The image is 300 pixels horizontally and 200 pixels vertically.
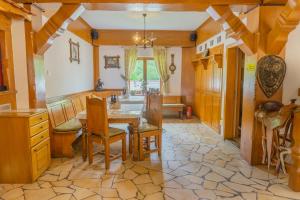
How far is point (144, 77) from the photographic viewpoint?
749 centimetres

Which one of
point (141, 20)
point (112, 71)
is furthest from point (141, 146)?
point (112, 71)

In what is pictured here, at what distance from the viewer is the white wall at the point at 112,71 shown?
Answer: 727 centimetres

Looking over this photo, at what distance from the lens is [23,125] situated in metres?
2.65

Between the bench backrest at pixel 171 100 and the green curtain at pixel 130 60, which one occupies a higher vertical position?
the green curtain at pixel 130 60

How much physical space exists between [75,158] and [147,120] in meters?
1.41

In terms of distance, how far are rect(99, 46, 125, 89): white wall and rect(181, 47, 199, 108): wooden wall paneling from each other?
2085 millimetres

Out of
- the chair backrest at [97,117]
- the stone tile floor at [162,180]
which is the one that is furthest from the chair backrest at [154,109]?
the chair backrest at [97,117]

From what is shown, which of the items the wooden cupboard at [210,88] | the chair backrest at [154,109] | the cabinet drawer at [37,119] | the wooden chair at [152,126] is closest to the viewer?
the cabinet drawer at [37,119]

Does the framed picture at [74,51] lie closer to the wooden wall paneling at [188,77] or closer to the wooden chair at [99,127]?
the wooden chair at [99,127]

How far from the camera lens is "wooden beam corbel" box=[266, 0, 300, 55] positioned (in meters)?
2.60

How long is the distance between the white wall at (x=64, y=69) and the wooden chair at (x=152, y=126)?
1827mm

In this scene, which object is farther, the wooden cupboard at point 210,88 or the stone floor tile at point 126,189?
the wooden cupboard at point 210,88

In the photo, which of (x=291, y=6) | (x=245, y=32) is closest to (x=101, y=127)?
(x=245, y=32)

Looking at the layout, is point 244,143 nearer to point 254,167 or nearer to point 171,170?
point 254,167
